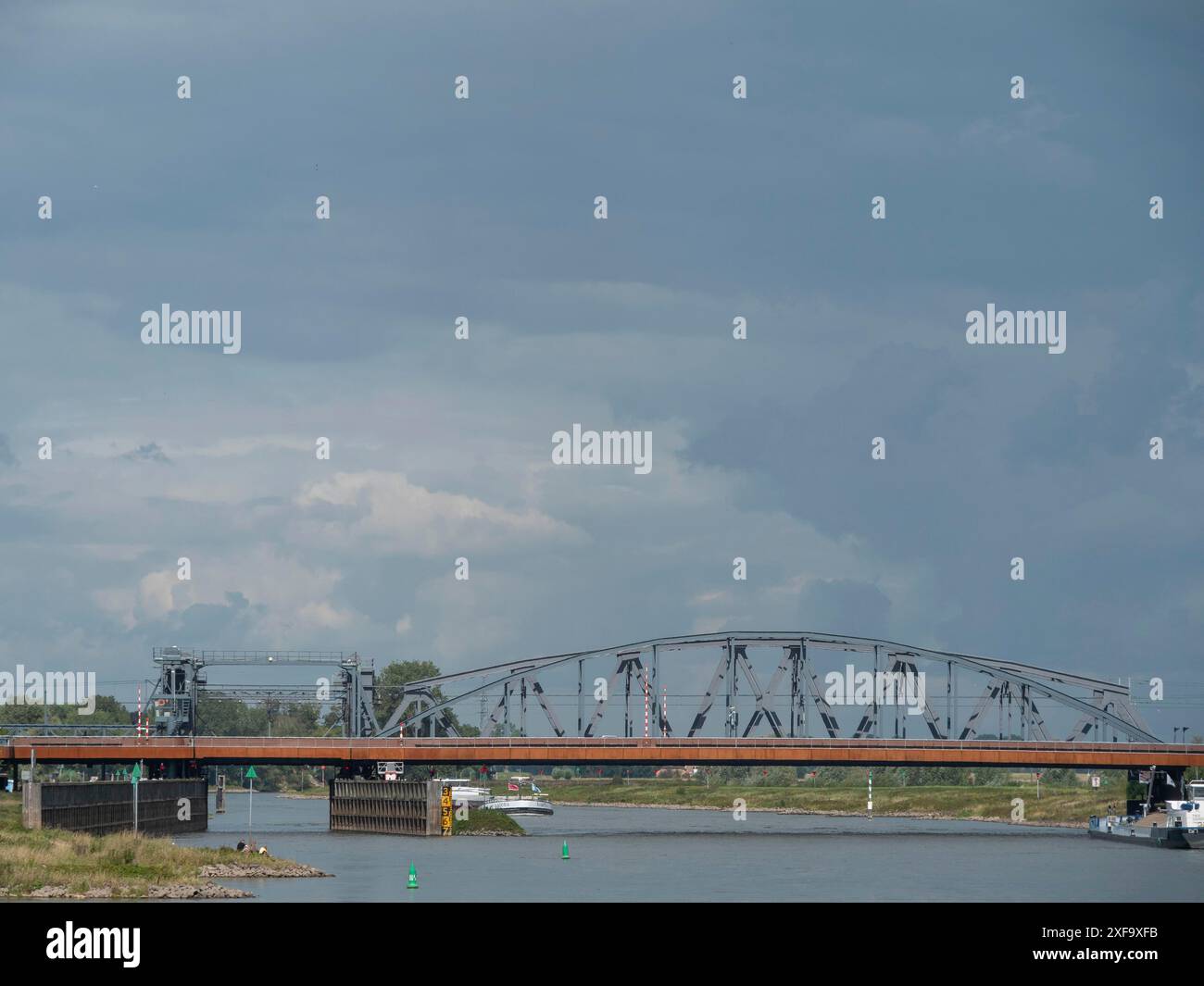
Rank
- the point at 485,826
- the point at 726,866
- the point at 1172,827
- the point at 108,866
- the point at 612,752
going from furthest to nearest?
1. the point at 612,752
2. the point at 485,826
3. the point at 1172,827
4. the point at 726,866
5. the point at 108,866

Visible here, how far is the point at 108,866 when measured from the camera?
72.7 m

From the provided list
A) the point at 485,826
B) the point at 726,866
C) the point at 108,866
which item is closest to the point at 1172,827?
the point at 726,866

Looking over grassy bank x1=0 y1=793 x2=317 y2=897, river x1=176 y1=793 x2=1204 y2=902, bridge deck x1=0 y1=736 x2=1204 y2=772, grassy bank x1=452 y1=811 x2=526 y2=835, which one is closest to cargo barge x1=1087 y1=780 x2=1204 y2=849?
river x1=176 y1=793 x2=1204 y2=902

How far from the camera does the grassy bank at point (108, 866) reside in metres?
66.2

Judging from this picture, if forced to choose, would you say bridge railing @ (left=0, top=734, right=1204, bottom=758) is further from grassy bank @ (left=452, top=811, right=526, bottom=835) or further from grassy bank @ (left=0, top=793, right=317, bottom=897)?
grassy bank @ (left=0, top=793, right=317, bottom=897)

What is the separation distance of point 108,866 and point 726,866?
126ft

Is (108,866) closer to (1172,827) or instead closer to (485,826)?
(485,826)

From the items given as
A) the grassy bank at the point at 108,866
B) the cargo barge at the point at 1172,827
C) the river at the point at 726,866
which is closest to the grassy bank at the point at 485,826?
the river at the point at 726,866

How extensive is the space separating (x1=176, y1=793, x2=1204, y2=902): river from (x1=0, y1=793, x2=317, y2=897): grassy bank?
278 centimetres

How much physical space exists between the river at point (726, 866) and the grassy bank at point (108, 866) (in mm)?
2783
